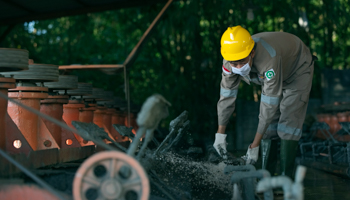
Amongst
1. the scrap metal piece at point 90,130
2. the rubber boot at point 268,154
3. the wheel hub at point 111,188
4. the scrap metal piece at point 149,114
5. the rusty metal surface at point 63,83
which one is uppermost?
the rusty metal surface at point 63,83

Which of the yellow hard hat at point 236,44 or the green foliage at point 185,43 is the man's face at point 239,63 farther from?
the green foliage at point 185,43

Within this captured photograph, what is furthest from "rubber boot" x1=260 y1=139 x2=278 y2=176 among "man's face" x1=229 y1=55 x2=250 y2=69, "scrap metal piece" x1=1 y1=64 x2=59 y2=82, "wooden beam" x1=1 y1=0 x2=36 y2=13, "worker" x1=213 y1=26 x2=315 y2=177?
"wooden beam" x1=1 y1=0 x2=36 y2=13

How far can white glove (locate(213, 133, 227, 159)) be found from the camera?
470cm

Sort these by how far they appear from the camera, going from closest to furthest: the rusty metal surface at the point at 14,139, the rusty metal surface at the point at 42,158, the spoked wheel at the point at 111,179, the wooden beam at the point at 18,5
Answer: the spoked wheel at the point at 111,179 → the rusty metal surface at the point at 42,158 → the rusty metal surface at the point at 14,139 → the wooden beam at the point at 18,5

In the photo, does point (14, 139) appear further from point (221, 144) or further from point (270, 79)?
point (270, 79)

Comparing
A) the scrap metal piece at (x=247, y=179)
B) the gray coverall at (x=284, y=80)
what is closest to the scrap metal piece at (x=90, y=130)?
the scrap metal piece at (x=247, y=179)

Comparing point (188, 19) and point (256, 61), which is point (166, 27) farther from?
point (256, 61)

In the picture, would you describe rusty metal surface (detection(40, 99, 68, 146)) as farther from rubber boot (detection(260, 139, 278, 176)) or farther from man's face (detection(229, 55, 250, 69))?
rubber boot (detection(260, 139, 278, 176))

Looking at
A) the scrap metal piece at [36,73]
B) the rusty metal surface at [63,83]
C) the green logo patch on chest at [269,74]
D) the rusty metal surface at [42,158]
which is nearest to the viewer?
the rusty metal surface at [42,158]

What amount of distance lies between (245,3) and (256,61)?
23.5ft

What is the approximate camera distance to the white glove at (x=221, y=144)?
470cm

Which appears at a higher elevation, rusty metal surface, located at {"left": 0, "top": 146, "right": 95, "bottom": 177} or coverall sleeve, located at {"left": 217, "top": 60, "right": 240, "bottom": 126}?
coverall sleeve, located at {"left": 217, "top": 60, "right": 240, "bottom": 126}

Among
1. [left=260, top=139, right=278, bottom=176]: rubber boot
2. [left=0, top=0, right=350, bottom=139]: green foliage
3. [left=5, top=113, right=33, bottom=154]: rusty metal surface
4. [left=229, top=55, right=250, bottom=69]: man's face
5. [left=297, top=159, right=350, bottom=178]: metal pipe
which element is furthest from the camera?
[left=0, top=0, right=350, bottom=139]: green foliage

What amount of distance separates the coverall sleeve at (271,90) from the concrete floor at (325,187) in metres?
0.88
